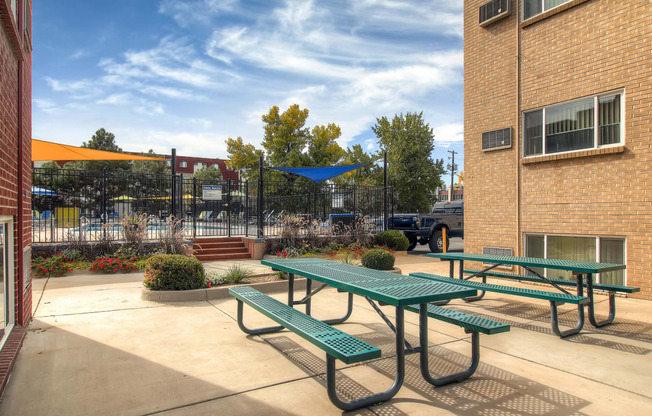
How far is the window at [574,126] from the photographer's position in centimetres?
718

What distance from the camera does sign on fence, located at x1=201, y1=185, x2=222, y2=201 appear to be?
12984 millimetres

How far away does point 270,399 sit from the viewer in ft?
10.5

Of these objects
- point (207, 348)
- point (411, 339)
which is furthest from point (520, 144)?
point (207, 348)

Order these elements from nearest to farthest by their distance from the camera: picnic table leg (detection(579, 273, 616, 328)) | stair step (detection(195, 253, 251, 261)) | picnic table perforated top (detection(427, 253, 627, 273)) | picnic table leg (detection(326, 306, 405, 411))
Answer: picnic table leg (detection(326, 306, 405, 411)) < picnic table perforated top (detection(427, 253, 627, 273)) < picnic table leg (detection(579, 273, 616, 328)) < stair step (detection(195, 253, 251, 261))

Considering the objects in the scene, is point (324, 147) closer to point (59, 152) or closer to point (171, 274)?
point (59, 152)

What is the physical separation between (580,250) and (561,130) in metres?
2.34

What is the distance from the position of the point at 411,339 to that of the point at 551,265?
222 cm

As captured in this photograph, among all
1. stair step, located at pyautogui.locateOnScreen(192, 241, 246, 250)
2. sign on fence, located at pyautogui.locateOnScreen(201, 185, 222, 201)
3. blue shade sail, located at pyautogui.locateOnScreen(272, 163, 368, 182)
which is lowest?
stair step, located at pyautogui.locateOnScreen(192, 241, 246, 250)

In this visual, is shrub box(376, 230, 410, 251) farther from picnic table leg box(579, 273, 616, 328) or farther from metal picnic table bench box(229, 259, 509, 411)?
metal picnic table bench box(229, 259, 509, 411)

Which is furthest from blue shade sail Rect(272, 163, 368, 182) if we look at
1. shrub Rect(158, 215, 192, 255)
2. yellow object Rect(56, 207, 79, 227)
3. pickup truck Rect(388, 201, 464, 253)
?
yellow object Rect(56, 207, 79, 227)

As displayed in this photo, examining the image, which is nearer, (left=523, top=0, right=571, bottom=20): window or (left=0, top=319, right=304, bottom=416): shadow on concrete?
(left=0, top=319, right=304, bottom=416): shadow on concrete

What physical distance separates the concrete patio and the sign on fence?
7.20 metres

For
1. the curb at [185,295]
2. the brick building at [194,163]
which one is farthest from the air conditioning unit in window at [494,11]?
the brick building at [194,163]

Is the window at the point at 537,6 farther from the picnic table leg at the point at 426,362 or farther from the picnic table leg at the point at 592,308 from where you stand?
the picnic table leg at the point at 426,362
